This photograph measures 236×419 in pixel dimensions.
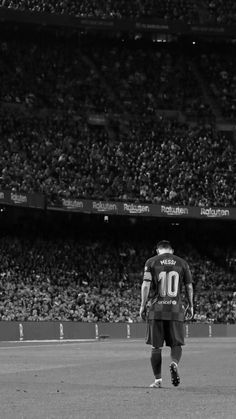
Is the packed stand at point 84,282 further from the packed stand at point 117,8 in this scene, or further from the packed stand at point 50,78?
the packed stand at point 117,8

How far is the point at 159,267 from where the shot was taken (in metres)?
13.6

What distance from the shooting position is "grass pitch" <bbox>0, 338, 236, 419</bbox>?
32.2 ft

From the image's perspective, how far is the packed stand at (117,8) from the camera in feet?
188

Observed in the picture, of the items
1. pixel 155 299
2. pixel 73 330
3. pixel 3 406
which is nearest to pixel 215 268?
pixel 73 330

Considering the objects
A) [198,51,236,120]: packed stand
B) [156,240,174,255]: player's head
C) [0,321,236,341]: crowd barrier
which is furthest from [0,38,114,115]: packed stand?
[156,240,174,255]: player's head

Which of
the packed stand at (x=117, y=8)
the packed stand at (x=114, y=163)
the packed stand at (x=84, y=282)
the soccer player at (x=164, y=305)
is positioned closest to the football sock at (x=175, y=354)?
the soccer player at (x=164, y=305)

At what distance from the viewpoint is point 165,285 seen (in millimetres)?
13664

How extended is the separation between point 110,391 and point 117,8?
4913cm

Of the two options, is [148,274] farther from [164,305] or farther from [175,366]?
[175,366]

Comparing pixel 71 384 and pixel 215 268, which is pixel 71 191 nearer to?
pixel 215 268

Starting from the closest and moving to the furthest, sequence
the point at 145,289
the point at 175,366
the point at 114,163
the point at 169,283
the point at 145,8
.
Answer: the point at 175,366
the point at 145,289
the point at 169,283
the point at 114,163
the point at 145,8

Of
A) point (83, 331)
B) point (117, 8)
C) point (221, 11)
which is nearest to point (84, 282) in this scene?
point (83, 331)

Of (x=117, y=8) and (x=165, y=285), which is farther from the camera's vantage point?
(x=117, y=8)

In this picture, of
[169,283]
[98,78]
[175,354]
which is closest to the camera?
[175,354]
